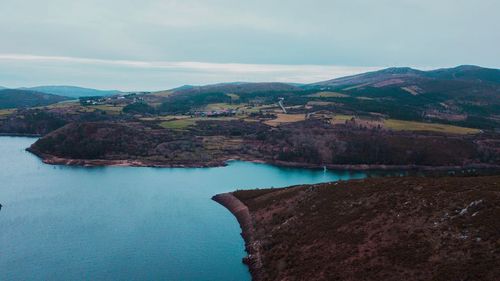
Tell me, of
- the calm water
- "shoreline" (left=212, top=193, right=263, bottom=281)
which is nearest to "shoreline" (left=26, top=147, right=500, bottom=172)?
the calm water

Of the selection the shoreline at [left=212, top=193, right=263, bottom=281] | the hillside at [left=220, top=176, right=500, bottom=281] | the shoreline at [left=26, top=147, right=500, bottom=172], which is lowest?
the shoreline at [left=26, top=147, right=500, bottom=172]

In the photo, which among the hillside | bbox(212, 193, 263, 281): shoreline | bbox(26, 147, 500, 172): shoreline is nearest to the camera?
the hillside

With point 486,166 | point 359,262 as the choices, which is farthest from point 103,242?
point 486,166

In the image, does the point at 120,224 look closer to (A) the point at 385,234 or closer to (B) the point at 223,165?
(A) the point at 385,234

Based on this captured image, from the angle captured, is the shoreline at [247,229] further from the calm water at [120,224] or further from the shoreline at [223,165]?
the shoreline at [223,165]

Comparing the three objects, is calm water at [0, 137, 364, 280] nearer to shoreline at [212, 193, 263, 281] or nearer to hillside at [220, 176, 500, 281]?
shoreline at [212, 193, 263, 281]

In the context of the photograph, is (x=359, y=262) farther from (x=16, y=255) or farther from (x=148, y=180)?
(x=148, y=180)

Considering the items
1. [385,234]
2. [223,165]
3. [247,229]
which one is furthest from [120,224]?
[223,165]

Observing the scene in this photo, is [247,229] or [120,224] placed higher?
[247,229]
